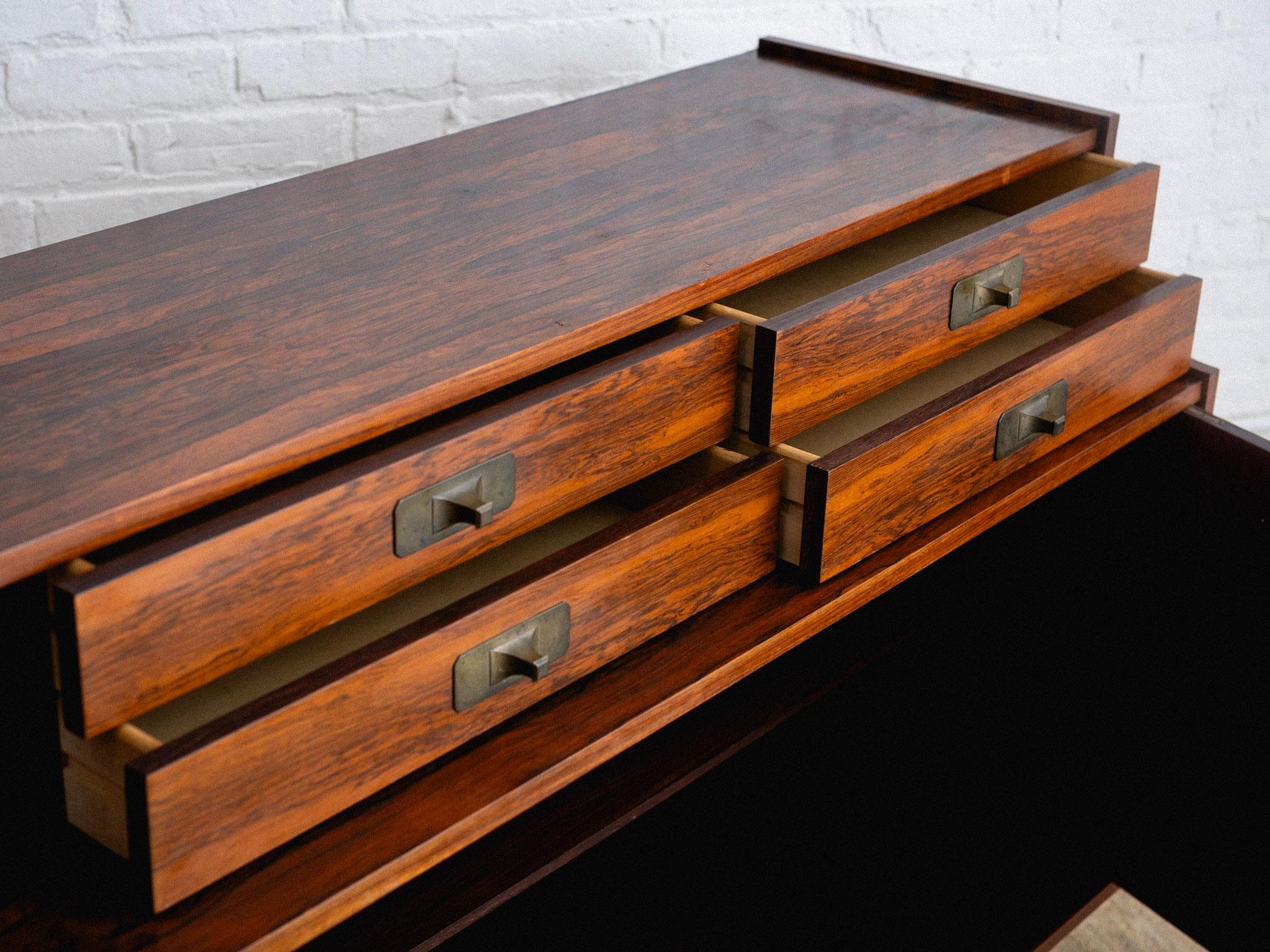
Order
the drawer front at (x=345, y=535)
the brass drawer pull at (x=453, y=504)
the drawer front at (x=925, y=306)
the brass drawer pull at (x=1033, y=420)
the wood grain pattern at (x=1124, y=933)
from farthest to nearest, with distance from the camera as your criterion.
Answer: the wood grain pattern at (x=1124, y=933)
the brass drawer pull at (x=1033, y=420)
the drawer front at (x=925, y=306)
the brass drawer pull at (x=453, y=504)
the drawer front at (x=345, y=535)

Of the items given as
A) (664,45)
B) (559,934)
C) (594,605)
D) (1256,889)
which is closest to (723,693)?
(559,934)

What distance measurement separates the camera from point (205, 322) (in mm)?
795

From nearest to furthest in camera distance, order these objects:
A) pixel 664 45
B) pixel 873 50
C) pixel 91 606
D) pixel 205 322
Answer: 1. pixel 91 606
2. pixel 205 322
3. pixel 664 45
4. pixel 873 50

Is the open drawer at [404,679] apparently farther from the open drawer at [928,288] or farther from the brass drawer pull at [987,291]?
the brass drawer pull at [987,291]

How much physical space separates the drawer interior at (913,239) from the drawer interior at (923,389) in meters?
0.09

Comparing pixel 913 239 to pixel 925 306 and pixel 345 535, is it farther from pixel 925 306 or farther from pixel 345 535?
pixel 345 535

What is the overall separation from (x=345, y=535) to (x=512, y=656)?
120mm

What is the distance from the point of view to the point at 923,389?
3.44ft

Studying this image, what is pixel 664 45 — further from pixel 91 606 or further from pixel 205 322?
pixel 91 606

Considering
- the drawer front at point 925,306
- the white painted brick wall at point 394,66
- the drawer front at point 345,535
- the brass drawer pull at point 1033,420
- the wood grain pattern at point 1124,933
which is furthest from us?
the wood grain pattern at point 1124,933

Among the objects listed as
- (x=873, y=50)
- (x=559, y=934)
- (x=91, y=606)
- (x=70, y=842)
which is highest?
(x=873, y=50)

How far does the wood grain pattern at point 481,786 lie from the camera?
631mm

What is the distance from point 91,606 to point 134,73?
28.3 inches

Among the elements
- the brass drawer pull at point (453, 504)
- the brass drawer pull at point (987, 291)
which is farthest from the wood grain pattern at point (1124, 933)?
the brass drawer pull at point (453, 504)
